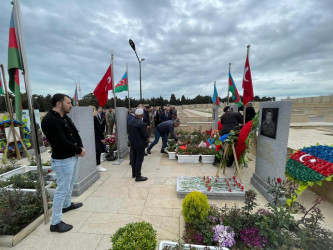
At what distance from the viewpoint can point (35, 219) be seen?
2.68 metres

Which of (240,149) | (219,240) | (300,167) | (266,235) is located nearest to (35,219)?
(219,240)

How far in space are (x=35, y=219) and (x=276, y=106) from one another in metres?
4.66

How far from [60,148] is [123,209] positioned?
1582mm

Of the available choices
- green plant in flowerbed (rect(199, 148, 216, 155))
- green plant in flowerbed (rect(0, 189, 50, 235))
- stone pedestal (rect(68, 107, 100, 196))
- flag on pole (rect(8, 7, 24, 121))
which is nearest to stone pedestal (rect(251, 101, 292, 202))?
green plant in flowerbed (rect(199, 148, 216, 155))

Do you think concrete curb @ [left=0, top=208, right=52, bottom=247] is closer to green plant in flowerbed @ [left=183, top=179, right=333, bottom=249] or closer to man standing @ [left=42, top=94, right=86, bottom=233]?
man standing @ [left=42, top=94, right=86, bottom=233]

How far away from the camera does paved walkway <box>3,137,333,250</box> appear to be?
2.38 metres

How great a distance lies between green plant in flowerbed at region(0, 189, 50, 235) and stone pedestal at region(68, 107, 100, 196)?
0.75m

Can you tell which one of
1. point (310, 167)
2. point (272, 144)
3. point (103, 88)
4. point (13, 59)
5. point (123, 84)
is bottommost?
point (310, 167)

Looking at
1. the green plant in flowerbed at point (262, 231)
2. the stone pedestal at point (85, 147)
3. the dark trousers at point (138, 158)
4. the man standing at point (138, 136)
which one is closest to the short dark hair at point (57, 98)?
the stone pedestal at point (85, 147)

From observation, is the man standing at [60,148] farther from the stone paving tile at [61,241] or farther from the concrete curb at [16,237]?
the concrete curb at [16,237]

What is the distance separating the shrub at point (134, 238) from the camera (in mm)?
1560

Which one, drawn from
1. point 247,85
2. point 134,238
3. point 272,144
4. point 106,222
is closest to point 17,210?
point 106,222

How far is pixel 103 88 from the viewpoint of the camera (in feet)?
16.8

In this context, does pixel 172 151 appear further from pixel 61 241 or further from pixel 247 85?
pixel 61 241
